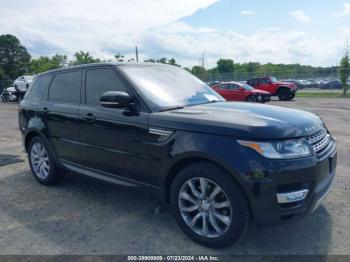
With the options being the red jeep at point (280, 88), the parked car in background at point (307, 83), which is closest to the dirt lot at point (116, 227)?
the red jeep at point (280, 88)

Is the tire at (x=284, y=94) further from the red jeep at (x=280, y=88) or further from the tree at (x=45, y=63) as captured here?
the tree at (x=45, y=63)

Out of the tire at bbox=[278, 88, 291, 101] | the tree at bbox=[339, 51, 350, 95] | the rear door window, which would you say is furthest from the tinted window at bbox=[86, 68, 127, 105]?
the tree at bbox=[339, 51, 350, 95]

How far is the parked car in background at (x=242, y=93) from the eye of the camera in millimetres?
18234

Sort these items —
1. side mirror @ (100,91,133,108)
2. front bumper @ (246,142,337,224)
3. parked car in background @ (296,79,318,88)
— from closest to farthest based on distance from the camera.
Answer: front bumper @ (246,142,337,224) → side mirror @ (100,91,133,108) → parked car in background @ (296,79,318,88)

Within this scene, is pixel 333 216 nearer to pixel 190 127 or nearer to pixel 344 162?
pixel 190 127

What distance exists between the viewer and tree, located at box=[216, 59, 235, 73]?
88150mm

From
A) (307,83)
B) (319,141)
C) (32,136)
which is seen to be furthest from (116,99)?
(307,83)

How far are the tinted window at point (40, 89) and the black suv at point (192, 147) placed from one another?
1.61 ft

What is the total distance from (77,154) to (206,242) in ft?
7.04

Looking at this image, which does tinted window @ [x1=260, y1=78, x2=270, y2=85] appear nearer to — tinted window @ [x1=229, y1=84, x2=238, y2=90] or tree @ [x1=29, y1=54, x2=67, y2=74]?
tinted window @ [x1=229, y1=84, x2=238, y2=90]

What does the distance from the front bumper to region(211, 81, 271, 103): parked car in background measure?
1579cm

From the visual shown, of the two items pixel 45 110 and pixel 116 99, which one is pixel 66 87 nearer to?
pixel 45 110

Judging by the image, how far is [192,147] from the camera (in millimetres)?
2961

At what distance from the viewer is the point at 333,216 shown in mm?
3641
